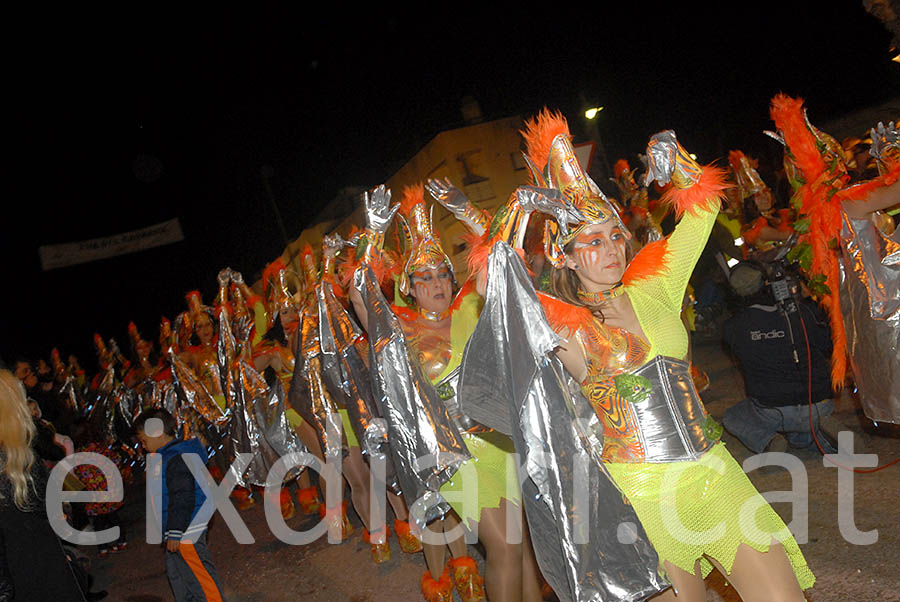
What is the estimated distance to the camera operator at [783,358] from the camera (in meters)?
5.25

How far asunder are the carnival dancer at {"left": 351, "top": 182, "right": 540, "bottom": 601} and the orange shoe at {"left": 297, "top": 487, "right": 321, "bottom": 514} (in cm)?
326

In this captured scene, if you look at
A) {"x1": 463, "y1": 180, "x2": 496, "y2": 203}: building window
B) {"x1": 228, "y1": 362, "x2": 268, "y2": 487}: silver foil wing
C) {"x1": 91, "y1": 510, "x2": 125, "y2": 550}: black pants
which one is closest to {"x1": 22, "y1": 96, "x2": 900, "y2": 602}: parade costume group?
{"x1": 228, "y1": 362, "x2": 268, "y2": 487}: silver foil wing

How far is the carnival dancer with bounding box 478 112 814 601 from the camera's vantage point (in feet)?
8.04

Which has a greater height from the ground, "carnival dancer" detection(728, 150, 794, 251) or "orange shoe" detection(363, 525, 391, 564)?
"carnival dancer" detection(728, 150, 794, 251)

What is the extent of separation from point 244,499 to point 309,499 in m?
1.50

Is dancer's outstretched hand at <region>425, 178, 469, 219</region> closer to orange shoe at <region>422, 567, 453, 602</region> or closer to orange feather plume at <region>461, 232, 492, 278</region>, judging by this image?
orange feather plume at <region>461, 232, 492, 278</region>

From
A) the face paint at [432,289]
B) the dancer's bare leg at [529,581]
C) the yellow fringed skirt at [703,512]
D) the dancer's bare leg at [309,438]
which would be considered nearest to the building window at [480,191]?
the dancer's bare leg at [309,438]


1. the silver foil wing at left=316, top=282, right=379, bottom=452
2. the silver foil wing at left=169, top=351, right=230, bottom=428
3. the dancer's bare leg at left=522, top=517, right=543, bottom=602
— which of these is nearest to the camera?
the dancer's bare leg at left=522, top=517, right=543, bottom=602

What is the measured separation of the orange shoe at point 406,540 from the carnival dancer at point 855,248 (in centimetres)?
319

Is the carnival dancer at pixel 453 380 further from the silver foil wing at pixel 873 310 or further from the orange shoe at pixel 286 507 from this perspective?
the orange shoe at pixel 286 507

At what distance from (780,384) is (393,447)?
124 inches

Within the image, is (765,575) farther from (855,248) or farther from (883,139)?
(883,139)

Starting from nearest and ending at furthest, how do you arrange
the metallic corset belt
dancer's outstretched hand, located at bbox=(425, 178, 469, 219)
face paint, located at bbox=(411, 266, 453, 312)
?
1. the metallic corset belt
2. dancer's outstretched hand, located at bbox=(425, 178, 469, 219)
3. face paint, located at bbox=(411, 266, 453, 312)

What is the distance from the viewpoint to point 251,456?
25.3 feet
